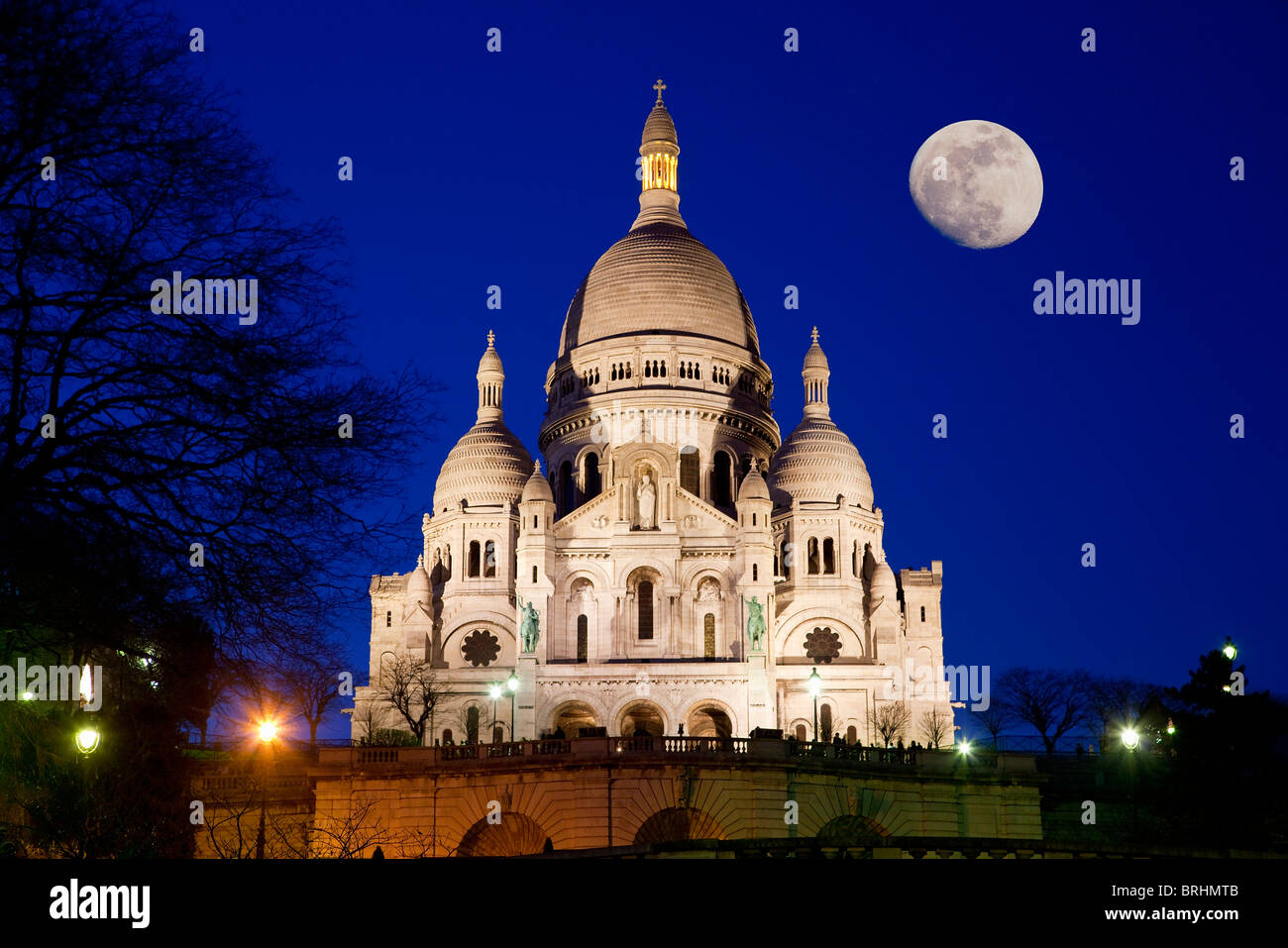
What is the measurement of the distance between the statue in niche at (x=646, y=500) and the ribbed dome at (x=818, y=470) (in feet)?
33.9

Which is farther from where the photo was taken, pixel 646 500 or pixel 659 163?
pixel 659 163

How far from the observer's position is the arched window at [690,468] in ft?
329

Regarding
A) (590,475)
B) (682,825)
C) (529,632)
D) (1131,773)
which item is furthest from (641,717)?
(682,825)

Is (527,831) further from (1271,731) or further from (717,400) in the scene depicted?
(717,400)

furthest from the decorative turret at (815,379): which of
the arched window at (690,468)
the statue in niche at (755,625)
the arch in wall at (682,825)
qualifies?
the arch in wall at (682,825)

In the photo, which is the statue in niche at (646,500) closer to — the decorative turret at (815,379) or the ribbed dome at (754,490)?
the ribbed dome at (754,490)

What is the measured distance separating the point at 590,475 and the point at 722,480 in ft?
27.6

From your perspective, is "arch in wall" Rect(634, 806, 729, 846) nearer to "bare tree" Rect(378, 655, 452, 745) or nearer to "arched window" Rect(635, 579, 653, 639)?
"bare tree" Rect(378, 655, 452, 745)

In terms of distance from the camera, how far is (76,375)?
1440cm

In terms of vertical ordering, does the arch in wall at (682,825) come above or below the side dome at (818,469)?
below

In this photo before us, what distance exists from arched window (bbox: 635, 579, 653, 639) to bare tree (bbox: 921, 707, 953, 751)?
15.8 meters

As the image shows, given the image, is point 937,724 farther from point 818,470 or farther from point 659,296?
point 659,296

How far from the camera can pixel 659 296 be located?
108m
